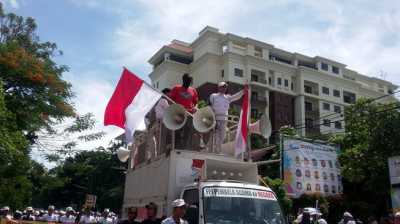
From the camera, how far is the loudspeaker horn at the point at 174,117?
28.4 feet

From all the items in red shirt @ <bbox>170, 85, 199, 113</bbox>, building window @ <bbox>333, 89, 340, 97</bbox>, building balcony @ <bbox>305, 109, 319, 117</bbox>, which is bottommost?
red shirt @ <bbox>170, 85, 199, 113</bbox>

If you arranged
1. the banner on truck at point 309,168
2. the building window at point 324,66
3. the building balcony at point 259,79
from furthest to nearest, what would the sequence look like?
the building window at point 324,66 < the building balcony at point 259,79 < the banner on truck at point 309,168

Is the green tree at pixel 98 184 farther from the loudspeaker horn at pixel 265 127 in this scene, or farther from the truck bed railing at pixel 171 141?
the loudspeaker horn at pixel 265 127

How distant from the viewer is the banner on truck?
24.3 m

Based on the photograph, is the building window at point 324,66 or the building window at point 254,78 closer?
the building window at point 254,78

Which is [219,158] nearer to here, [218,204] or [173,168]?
[173,168]

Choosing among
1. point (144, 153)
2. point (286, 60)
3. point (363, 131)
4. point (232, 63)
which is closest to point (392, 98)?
point (286, 60)

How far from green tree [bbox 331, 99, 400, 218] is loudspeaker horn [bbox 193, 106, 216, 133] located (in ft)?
A: 56.7

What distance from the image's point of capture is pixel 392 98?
2734 inches

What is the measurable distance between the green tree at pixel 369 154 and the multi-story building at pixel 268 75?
24599mm

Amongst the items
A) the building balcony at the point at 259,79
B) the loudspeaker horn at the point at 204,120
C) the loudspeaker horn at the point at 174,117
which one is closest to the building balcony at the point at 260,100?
the building balcony at the point at 259,79

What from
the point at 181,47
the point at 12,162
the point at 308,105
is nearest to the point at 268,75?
the point at 308,105

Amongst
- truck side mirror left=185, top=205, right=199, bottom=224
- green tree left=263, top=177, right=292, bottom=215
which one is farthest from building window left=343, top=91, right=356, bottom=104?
truck side mirror left=185, top=205, right=199, bottom=224

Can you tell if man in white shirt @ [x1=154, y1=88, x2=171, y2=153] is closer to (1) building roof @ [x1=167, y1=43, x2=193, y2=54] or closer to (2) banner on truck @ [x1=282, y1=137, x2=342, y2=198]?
(2) banner on truck @ [x1=282, y1=137, x2=342, y2=198]
